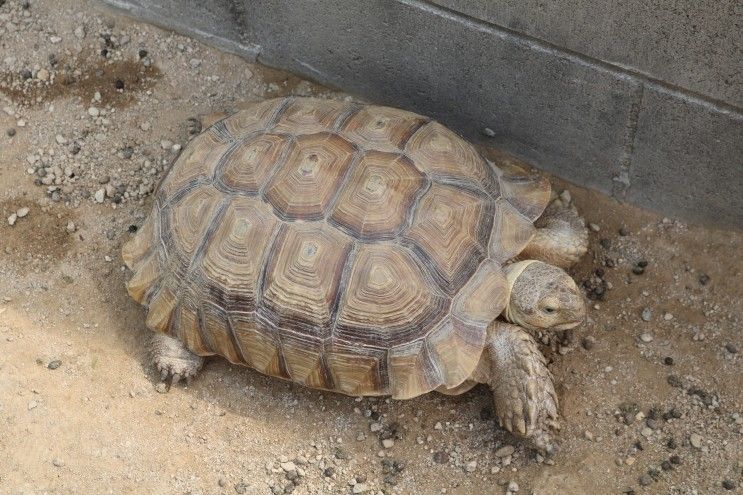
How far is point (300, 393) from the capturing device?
4.00 m

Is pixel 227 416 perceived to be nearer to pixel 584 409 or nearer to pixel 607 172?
pixel 584 409

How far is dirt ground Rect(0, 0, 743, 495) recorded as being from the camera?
3670mm

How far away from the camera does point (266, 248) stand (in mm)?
3650

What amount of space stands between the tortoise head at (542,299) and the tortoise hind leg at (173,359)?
5.31 feet

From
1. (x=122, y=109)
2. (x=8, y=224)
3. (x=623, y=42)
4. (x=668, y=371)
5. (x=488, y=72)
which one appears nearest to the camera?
(x=623, y=42)

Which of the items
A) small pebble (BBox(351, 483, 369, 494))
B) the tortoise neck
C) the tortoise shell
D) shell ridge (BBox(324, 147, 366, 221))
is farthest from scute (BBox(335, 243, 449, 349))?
small pebble (BBox(351, 483, 369, 494))

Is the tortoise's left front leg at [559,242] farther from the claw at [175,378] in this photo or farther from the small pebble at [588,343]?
the claw at [175,378]

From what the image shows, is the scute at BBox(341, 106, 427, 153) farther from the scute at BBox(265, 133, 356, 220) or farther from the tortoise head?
the tortoise head

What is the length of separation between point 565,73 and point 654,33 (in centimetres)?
49

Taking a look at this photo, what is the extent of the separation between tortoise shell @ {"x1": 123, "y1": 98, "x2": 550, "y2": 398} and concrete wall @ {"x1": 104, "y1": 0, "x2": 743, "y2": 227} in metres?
0.48

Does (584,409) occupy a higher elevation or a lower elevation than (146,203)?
lower

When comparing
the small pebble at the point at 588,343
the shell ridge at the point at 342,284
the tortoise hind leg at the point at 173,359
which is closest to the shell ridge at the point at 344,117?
the shell ridge at the point at 342,284

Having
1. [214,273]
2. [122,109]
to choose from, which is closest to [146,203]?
[122,109]

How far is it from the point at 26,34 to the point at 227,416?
2989mm
